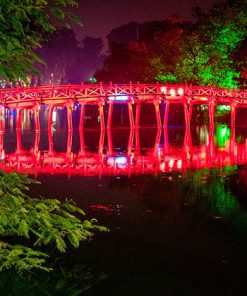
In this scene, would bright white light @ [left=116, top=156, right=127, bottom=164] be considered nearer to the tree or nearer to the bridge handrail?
the bridge handrail

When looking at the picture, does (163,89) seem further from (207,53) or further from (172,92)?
(207,53)

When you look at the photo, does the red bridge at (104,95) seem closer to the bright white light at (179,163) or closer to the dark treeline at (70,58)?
the bright white light at (179,163)

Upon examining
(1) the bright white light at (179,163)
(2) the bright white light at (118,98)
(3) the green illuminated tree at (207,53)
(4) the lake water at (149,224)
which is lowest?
(4) the lake water at (149,224)

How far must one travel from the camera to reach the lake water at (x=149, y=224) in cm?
674

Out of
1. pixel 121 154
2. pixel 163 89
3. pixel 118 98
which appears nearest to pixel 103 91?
pixel 118 98

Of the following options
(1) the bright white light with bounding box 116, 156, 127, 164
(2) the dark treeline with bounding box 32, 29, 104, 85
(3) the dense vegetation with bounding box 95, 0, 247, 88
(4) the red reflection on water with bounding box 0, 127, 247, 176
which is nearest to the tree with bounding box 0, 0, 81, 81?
(4) the red reflection on water with bounding box 0, 127, 247, 176

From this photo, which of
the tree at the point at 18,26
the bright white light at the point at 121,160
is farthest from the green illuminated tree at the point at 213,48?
the tree at the point at 18,26

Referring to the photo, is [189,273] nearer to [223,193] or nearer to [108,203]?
[108,203]

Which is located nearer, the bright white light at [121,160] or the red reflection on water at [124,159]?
the red reflection on water at [124,159]

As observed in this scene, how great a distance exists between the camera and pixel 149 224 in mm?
9891

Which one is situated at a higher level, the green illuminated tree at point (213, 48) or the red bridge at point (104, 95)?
the green illuminated tree at point (213, 48)

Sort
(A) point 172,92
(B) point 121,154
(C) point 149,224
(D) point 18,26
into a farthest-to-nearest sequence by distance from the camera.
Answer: (A) point 172,92 < (B) point 121,154 < (C) point 149,224 < (D) point 18,26

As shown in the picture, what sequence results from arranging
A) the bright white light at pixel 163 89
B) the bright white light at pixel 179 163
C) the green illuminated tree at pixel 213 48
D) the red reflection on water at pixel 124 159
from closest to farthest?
the red reflection on water at pixel 124 159 < the bright white light at pixel 179 163 < the bright white light at pixel 163 89 < the green illuminated tree at pixel 213 48

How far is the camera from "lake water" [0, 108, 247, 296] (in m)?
6.74
